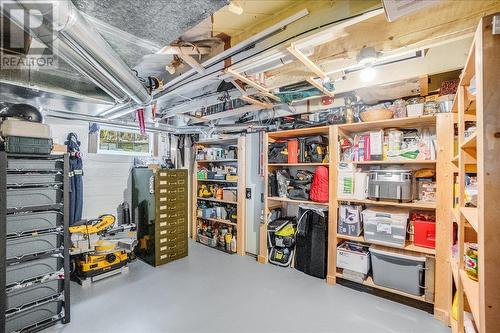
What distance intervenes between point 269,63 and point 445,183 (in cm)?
208

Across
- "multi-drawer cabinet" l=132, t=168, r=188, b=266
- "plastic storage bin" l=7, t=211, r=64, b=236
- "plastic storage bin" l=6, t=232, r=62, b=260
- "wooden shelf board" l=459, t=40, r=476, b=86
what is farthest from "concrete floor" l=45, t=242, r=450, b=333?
"wooden shelf board" l=459, t=40, r=476, b=86

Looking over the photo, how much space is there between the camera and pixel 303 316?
90.5 inches

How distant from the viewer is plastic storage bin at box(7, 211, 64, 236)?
199 centimetres

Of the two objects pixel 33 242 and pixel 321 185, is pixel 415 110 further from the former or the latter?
pixel 33 242

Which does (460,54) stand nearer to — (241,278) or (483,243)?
(483,243)

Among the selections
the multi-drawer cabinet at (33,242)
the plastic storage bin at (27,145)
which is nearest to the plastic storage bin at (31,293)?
the multi-drawer cabinet at (33,242)

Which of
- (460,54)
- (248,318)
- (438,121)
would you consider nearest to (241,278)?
(248,318)

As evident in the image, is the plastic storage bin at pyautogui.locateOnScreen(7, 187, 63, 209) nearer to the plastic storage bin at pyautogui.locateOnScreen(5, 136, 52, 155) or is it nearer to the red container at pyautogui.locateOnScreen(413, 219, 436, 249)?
the plastic storage bin at pyautogui.locateOnScreen(5, 136, 52, 155)

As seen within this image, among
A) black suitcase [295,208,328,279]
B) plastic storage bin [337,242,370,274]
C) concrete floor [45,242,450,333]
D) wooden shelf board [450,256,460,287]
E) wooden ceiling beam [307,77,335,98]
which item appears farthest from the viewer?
black suitcase [295,208,328,279]

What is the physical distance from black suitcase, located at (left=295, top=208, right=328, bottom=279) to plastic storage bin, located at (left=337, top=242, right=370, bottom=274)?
0.77 feet

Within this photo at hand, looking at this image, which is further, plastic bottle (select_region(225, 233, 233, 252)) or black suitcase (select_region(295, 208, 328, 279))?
plastic bottle (select_region(225, 233, 233, 252))

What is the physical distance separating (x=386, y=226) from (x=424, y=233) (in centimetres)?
35

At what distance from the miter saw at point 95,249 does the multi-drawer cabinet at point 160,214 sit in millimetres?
381

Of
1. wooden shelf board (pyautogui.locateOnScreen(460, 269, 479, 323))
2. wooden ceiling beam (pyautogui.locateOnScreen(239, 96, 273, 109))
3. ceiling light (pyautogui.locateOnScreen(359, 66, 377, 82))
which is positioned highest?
ceiling light (pyautogui.locateOnScreen(359, 66, 377, 82))
